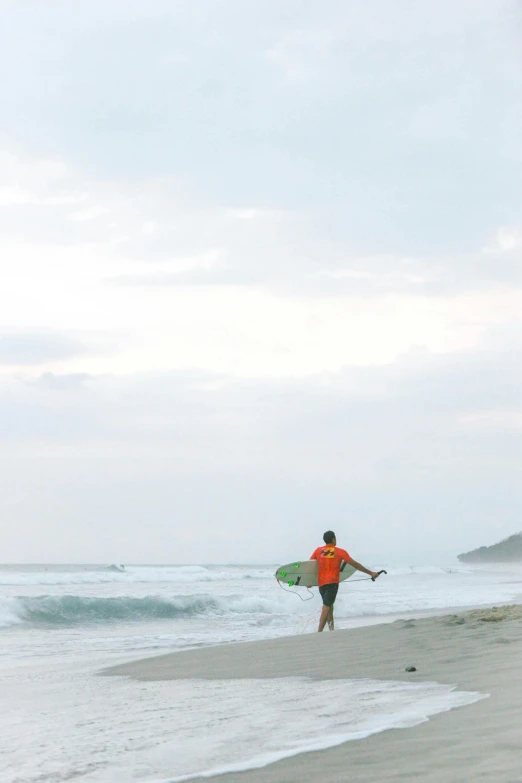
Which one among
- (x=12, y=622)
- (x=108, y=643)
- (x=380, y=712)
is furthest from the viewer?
(x=12, y=622)

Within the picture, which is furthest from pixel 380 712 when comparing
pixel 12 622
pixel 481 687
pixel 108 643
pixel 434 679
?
pixel 12 622

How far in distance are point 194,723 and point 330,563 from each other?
6625 millimetres

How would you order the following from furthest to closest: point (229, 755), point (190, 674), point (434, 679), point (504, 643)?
1. point (190, 674)
2. point (504, 643)
3. point (434, 679)
4. point (229, 755)

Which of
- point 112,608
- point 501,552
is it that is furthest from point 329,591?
point 501,552

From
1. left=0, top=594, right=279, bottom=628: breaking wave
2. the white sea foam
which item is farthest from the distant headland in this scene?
the white sea foam

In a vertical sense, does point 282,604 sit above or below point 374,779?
below

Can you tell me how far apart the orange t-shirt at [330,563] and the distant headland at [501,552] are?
378 feet

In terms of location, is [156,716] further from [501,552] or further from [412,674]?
[501,552]

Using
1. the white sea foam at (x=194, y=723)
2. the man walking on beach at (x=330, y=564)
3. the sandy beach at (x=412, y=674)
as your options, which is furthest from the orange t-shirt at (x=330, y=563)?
the white sea foam at (x=194, y=723)

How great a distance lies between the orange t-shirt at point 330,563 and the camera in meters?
11.9

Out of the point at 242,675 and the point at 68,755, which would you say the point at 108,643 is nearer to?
the point at 242,675

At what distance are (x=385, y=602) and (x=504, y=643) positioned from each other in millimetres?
14584

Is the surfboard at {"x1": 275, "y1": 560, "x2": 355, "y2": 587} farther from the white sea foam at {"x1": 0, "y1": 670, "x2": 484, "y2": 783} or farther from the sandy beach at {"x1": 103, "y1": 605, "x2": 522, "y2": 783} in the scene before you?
the white sea foam at {"x1": 0, "y1": 670, "x2": 484, "y2": 783}

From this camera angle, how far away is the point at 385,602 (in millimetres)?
22156
